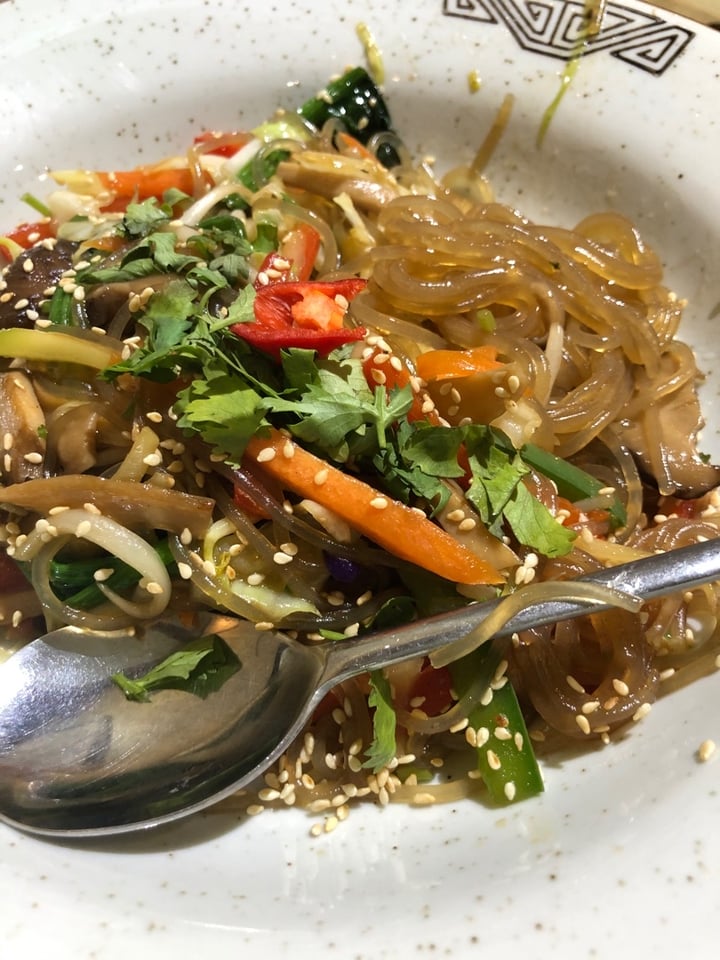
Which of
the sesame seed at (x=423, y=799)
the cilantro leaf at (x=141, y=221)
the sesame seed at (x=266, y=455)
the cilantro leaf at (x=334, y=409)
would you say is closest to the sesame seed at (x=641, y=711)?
the sesame seed at (x=423, y=799)

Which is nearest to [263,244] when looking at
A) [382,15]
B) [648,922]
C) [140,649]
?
[382,15]

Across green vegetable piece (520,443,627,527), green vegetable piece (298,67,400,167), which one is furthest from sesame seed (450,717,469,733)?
green vegetable piece (298,67,400,167)

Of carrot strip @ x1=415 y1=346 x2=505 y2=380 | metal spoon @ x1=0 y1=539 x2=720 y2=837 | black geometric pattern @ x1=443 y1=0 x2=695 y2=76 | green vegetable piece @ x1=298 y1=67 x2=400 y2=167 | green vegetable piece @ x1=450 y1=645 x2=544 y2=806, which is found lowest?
metal spoon @ x1=0 y1=539 x2=720 y2=837

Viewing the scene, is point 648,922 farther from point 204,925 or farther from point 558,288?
point 558,288

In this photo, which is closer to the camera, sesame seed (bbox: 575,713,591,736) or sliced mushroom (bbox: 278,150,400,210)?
sesame seed (bbox: 575,713,591,736)

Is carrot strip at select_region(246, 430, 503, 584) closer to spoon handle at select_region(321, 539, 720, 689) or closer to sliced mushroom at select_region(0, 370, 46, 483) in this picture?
spoon handle at select_region(321, 539, 720, 689)

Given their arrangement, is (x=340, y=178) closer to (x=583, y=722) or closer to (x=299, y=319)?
(x=299, y=319)
